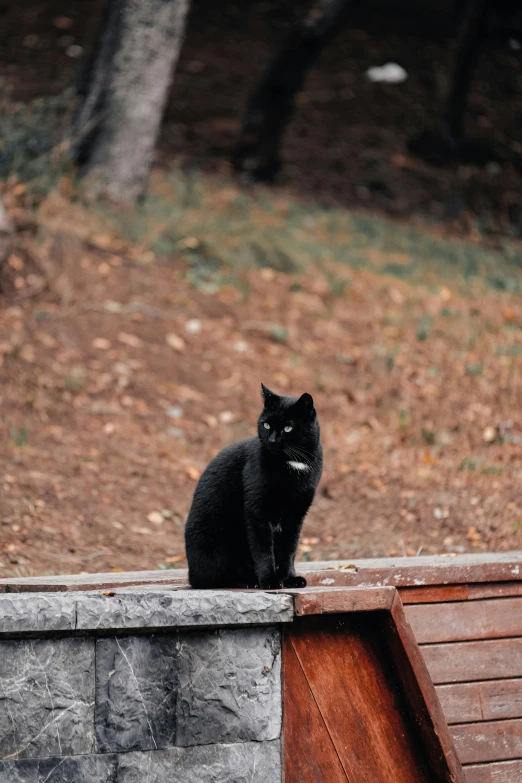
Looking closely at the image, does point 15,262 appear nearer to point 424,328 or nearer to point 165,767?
point 424,328

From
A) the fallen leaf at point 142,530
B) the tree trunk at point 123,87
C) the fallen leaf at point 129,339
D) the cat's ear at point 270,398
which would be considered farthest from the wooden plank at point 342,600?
the tree trunk at point 123,87

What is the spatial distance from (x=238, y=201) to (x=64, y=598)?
8266 mm

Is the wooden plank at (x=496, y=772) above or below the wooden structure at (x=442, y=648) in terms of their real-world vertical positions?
below

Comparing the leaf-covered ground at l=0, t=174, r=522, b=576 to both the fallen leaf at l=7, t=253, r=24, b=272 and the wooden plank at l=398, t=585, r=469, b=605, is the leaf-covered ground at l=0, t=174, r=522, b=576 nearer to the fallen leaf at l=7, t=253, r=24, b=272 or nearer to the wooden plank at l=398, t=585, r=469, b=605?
the fallen leaf at l=7, t=253, r=24, b=272

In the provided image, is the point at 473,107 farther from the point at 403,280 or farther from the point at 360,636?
the point at 360,636

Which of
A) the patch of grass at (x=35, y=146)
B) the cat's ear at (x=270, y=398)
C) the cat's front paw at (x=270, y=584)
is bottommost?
the patch of grass at (x=35, y=146)

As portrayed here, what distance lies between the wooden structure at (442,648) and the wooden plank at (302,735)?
0.01 meters

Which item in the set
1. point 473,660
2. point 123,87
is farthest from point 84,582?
point 123,87

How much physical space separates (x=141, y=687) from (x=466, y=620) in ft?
4.53

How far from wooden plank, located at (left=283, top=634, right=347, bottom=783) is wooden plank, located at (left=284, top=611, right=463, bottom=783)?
0.02 meters

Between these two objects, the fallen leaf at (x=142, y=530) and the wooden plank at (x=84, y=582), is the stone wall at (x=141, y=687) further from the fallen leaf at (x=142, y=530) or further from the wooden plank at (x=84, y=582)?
the fallen leaf at (x=142, y=530)

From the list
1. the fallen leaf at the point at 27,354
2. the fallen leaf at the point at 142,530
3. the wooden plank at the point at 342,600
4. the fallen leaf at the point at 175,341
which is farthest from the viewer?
the fallen leaf at the point at 175,341

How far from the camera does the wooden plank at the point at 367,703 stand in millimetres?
2994

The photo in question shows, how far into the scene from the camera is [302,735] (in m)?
2.94
